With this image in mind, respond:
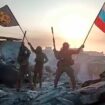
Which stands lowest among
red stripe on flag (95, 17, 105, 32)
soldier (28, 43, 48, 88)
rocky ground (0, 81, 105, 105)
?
rocky ground (0, 81, 105, 105)

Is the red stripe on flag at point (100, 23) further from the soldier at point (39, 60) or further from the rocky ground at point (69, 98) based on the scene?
the rocky ground at point (69, 98)

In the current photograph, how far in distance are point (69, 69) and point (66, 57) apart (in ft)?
1.59

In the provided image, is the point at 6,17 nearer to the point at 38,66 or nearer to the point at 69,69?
the point at 38,66

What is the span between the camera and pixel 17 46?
3134cm

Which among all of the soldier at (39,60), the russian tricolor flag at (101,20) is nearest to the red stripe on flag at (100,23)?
the russian tricolor flag at (101,20)

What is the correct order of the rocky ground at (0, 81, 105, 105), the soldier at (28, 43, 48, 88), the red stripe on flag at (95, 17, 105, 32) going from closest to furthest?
the rocky ground at (0, 81, 105, 105) → the red stripe on flag at (95, 17, 105, 32) → the soldier at (28, 43, 48, 88)

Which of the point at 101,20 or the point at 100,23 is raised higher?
the point at 101,20

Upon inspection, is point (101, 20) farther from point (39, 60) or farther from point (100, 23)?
point (39, 60)

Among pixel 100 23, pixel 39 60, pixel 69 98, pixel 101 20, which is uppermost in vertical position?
pixel 101 20

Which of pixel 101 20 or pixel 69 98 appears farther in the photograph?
pixel 101 20

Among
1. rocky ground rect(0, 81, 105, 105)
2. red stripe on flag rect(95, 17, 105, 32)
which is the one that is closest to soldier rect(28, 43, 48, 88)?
red stripe on flag rect(95, 17, 105, 32)

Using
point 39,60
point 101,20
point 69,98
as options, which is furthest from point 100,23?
point 69,98

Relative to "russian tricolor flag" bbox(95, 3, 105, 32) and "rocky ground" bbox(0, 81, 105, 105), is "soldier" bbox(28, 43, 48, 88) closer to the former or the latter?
"russian tricolor flag" bbox(95, 3, 105, 32)

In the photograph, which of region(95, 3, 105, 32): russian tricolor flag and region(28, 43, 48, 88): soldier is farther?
region(28, 43, 48, 88): soldier
